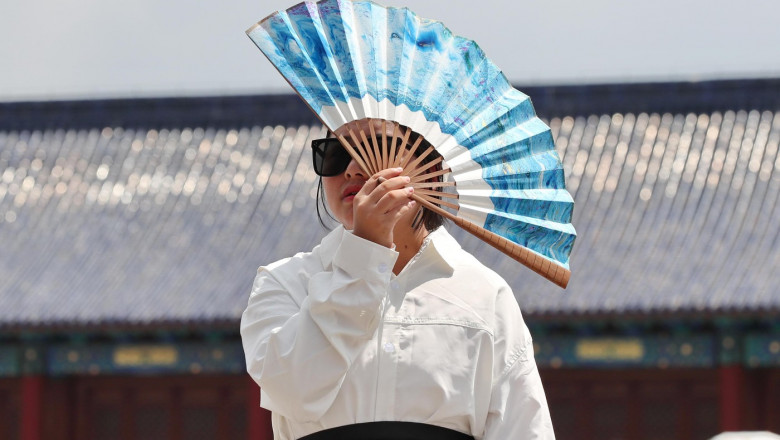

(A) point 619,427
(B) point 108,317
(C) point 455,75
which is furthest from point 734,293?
(C) point 455,75

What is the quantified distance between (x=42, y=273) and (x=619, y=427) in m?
5.42

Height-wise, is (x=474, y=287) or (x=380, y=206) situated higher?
(x=380, y=206)

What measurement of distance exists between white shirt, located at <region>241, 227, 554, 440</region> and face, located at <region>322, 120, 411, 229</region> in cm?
3

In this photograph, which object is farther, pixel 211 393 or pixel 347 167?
pixel 211 393

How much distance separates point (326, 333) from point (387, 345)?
0.43 feet

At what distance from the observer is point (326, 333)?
91.1 inches

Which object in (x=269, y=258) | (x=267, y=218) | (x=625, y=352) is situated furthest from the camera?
(x=267, y=218)

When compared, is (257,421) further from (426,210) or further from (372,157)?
(372,157)

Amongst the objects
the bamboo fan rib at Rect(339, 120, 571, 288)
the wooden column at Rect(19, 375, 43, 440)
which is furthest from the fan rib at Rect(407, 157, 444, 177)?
the wooden column at Rect(19, 375, 43, 440)

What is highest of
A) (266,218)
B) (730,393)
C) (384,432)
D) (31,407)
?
(384,432)

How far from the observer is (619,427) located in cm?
1243

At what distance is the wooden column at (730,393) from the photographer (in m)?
11.8

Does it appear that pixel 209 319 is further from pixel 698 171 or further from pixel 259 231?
pixel 698 171

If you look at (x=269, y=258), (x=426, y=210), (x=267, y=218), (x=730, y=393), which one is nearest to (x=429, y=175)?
(x=426, y=210)
